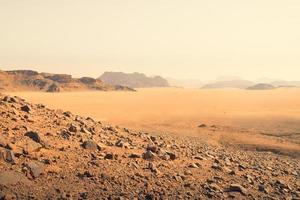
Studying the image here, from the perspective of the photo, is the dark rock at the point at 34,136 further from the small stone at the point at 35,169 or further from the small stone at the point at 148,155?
the small stone at the point at 148,155

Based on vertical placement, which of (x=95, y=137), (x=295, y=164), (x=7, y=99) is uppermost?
(x=7, y=99)

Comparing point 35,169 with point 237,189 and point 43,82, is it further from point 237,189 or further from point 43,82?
point 43,82

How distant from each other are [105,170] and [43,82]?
87773mm

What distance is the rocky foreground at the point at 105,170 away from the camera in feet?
30.3

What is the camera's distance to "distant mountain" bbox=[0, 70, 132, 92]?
8951 centimetres

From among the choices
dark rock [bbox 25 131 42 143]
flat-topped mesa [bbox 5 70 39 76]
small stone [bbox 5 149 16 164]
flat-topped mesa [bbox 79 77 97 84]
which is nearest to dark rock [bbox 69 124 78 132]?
dark rock [bbox 25 131 42 143]

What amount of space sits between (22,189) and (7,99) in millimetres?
7543

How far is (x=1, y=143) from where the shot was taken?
33.9 feet

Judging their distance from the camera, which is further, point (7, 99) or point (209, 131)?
point (209, 131)

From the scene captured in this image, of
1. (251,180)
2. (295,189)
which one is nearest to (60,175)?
(251,180)

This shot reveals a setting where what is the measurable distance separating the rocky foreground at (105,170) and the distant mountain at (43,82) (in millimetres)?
73518

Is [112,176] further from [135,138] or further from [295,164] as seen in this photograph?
[295,164]

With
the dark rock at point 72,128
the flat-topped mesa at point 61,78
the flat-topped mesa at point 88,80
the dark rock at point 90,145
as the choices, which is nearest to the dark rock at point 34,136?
the dark rock at point 90,145

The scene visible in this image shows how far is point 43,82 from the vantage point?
94875mm
